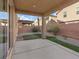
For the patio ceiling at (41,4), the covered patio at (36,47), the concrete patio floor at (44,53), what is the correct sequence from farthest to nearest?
1. the patio ceiling at (41,4)
2. the covered patio at (36,47)
3. the concrete patio floor at (44,53)

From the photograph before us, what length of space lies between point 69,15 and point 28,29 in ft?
23.4

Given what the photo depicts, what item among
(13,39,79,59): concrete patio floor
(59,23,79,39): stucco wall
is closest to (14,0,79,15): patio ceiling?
(13,39,79,59): concrete patio floor

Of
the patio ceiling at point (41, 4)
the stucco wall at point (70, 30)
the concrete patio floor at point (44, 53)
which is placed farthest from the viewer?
the stucco wall at point (70, 30)

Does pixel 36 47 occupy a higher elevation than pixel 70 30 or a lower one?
lower

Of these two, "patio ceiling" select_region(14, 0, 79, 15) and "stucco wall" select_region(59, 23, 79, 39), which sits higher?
"patio ceiling" select_region(14, 0, 79, 15)

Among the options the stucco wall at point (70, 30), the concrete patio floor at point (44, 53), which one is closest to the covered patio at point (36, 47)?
the concrete patio floor at point (44, 53)

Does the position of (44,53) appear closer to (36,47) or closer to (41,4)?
(36,47)

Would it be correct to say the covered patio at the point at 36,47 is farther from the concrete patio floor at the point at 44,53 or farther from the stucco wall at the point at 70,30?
the stucco wall at the point at 70,30

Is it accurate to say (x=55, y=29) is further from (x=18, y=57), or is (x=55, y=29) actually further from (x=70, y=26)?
(x=18, y=57)

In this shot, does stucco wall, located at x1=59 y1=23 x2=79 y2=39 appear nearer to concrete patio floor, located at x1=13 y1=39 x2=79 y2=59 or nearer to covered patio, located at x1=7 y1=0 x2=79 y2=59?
covered patio, located at x1=7 y1=0 x2=79 y2=59

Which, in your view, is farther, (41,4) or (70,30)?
(70,30)

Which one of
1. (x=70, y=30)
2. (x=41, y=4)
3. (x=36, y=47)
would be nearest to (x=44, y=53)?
(x=36, y=47)

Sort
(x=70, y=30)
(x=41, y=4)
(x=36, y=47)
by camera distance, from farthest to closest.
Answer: (x=70, y=30) < (x=41, y=4) < (x=36, y=47)

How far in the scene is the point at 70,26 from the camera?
32.8 feet
